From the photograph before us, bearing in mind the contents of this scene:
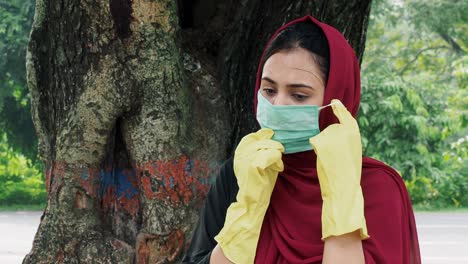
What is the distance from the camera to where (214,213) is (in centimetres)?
228

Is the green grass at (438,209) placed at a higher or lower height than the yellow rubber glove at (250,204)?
lower

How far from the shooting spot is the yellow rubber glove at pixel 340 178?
6.48 ft

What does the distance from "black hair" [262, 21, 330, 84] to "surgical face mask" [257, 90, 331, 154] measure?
4.3 inches

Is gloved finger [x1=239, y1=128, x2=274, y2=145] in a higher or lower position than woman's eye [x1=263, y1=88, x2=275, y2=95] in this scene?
lower

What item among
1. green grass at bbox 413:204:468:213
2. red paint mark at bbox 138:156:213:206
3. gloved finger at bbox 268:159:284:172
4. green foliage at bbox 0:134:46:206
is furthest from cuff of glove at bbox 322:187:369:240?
green foliage at bbox 0:134:46:206

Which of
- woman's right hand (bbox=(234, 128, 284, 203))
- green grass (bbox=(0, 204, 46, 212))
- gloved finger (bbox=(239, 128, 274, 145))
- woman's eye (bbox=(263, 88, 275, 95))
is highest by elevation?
woman's eye (bbox=(263, 88, 275, 95))

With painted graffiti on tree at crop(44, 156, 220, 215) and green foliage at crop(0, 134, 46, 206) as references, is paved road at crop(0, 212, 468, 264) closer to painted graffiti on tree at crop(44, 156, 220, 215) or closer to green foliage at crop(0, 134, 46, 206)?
green foliage at crop(0, 134, 46, 206)

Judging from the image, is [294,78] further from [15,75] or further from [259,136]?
[15,75]

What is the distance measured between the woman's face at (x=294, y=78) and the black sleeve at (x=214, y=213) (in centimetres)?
28

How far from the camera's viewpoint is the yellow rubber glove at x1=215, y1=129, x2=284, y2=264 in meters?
2.08

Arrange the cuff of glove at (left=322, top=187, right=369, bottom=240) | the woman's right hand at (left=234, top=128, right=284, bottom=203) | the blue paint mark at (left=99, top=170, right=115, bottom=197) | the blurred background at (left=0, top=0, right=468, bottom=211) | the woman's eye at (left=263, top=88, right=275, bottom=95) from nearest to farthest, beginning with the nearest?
the cuff of glove at (left=322, top=187, right=369, bottom=240) < the woman's right hand at (left=234, top=128, right=284, bottom=203) < the woman's eye at (left=263, top=88, right=275, bottom=95) < the blue paint mark at (left=99, top=170, right=115, bottom=197) < the blurred background at (left=0, top=0, right=468, bottom=211)

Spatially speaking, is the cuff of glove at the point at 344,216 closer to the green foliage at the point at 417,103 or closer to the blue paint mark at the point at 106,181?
the blue paint mark at the point at 106,181

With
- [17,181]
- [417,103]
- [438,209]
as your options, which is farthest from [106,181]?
[17,181]

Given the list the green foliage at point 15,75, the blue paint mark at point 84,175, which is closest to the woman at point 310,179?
the blue paint mark at point 84,175
